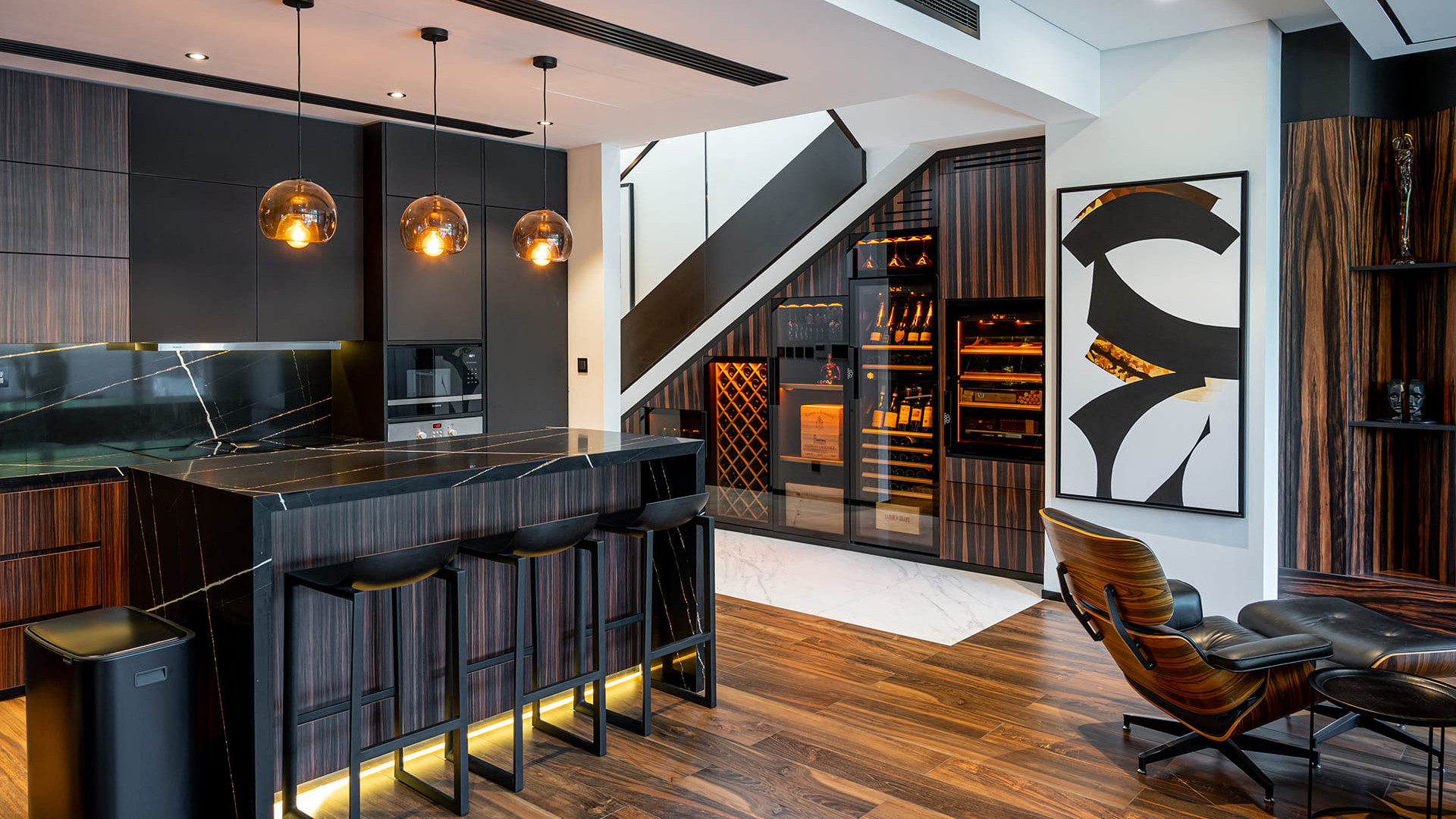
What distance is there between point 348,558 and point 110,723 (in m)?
0.79

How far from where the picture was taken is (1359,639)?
3.38 meters

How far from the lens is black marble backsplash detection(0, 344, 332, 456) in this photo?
15.6 feet

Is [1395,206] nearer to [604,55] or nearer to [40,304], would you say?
[604,55]

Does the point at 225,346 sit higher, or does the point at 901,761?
the point at 225,346

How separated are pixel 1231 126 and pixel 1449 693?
3006 mm

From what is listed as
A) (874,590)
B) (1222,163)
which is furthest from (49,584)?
(1222,163)

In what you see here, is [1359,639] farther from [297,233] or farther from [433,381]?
[433,381]

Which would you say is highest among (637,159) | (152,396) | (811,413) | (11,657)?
(637,159)

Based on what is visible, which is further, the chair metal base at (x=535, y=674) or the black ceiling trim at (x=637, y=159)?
the black ceiling trim at (x=637, y=159)

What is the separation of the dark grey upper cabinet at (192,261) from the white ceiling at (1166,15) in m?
4.04

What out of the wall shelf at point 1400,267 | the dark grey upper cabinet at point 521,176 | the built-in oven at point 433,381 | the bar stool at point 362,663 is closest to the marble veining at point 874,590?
the built-in oven at point 433,381

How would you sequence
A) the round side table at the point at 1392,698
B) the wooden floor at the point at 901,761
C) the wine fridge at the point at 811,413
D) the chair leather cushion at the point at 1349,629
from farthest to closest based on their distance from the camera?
the wine fridge at the point at 811,413 < the chair leather cushion at the point at 1349,629 < the wooden floor at the point at 901,761 < the round side table at the point at 1392,698

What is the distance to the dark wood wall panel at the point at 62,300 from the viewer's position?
14.3 ft

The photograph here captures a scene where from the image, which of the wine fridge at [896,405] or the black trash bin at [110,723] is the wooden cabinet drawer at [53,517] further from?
the wine fridge at [896,405]
